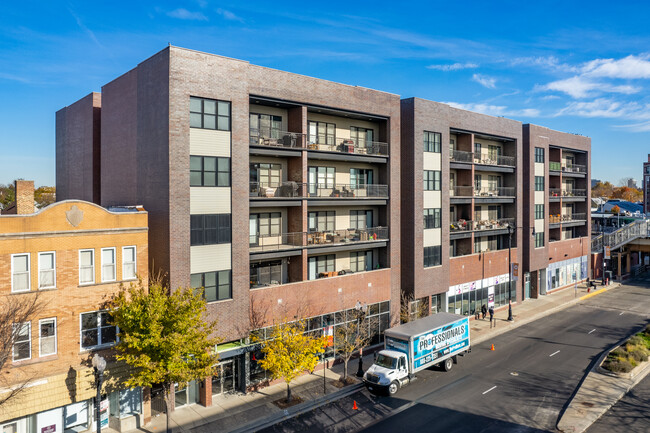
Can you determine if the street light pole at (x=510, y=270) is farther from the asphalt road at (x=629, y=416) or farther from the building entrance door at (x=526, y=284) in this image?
the asphalt road at (x=629, y=416)

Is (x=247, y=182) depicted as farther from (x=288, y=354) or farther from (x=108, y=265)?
(x=288, y=354)

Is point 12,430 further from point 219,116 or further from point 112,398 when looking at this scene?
point 219,116

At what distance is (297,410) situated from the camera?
2461cm

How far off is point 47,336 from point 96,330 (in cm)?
210

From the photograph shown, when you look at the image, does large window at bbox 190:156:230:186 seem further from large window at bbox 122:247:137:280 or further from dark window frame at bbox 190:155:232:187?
large window at bbox 122:247:137:280

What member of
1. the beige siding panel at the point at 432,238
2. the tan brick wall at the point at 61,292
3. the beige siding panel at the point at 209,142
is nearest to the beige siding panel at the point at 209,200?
the beige siding panel at the point at 209,142

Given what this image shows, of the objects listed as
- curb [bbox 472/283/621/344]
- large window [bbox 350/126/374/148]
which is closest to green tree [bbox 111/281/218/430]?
large window [bbox 350/126/374/148]

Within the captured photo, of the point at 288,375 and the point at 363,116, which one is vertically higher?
the point at 363,116

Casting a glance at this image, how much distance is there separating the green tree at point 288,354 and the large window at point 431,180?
710 inches

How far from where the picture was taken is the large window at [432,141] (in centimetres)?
3822

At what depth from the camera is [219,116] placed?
26.1 metres

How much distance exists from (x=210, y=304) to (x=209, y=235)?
12.8 ft

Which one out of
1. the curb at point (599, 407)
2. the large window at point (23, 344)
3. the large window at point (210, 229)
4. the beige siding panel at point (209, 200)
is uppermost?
the beige siding panel at point (209, 200)

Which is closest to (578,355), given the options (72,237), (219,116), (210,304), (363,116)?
(363,116)
